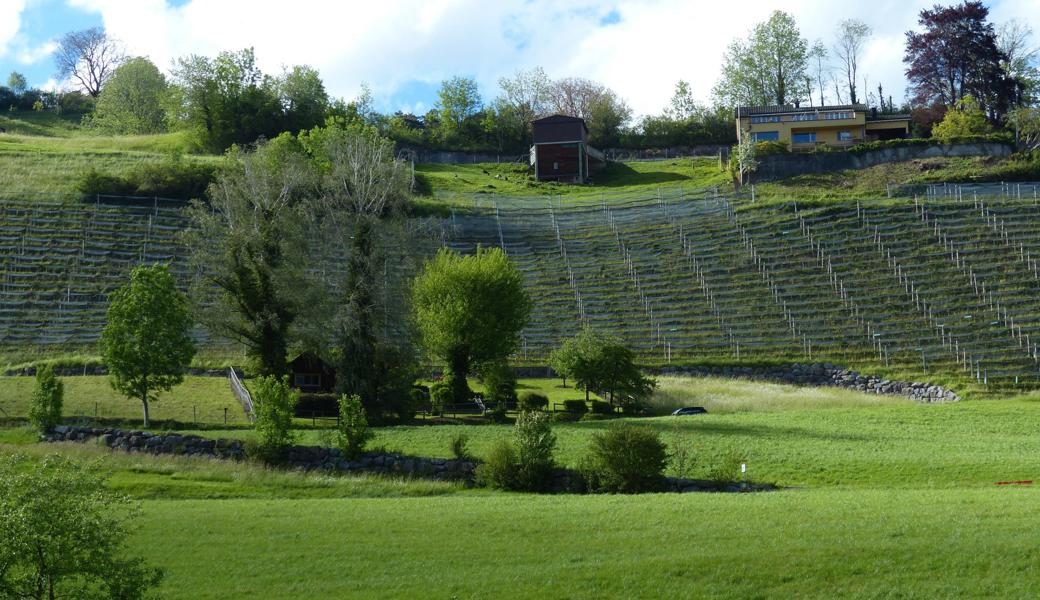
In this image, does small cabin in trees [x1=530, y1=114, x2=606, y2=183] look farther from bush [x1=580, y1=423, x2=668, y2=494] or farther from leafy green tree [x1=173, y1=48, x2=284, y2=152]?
bush [x1=580, y1=423, x2=668, y2=494]

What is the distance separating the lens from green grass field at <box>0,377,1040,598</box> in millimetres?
17297

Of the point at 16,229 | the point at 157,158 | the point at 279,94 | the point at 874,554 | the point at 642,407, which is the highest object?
the point at 279,94

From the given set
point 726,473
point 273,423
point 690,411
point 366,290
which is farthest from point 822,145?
point 273,423

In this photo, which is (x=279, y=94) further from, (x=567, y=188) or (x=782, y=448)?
(x=782, y=448)

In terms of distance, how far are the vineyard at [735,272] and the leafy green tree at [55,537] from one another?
38.4 m

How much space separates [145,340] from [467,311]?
54.7 feet

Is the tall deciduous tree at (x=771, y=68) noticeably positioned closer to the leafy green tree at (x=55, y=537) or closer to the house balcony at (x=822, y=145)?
the house balcony at (x=822, y=145)

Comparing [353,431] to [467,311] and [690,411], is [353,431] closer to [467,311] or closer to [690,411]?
[467,311]

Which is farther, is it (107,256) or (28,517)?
(107,256)

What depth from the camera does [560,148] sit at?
356 feet

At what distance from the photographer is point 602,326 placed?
67.9m

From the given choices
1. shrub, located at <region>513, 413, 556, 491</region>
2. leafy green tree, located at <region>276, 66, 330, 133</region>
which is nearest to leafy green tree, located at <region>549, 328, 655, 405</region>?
shrub, located at <region>513, 413, 556, 491</region>

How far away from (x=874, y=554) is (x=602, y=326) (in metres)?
49.9

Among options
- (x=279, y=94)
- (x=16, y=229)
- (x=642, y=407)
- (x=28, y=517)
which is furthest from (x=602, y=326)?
(x=279, y=94)
